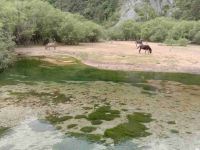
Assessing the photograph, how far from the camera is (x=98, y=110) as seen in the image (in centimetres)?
1917

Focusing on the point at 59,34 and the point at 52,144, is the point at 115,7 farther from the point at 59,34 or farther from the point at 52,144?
the point at 52,144

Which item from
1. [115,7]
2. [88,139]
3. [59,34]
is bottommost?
[88,139]

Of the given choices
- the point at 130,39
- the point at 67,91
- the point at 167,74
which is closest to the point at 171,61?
the point at 167,74

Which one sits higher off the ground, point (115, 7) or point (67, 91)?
point (115, 7)

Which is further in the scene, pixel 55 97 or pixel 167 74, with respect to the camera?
pixel 167 74

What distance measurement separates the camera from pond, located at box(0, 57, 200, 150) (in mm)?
14707

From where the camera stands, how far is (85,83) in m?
26.4

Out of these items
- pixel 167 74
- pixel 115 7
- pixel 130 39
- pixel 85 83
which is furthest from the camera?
pixel 115 7

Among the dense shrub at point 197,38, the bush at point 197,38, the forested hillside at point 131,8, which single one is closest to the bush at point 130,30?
the forested hillside at point 131,8

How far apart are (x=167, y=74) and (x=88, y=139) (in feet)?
59.5

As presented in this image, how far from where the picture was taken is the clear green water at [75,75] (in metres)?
27.8

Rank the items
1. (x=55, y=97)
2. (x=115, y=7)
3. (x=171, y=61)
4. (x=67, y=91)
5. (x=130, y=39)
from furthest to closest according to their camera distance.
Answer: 1. (x=115, y=7)
2. (x=130, y=39)
3. (x=171, y=61)
4. (x=67, y=91)
5. (x=55, y=97)

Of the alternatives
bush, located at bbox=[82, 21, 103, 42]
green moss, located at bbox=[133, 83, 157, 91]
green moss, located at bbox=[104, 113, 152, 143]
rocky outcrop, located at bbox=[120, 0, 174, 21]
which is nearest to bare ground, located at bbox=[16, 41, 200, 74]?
green moss, located at bbox=[133, 83, 157, 91]

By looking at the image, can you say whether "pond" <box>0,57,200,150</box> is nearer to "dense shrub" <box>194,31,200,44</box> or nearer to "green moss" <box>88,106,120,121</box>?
"green moss" <box>88,106,120,121</box>
